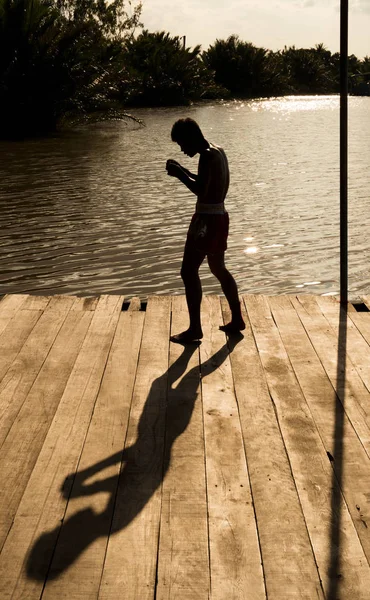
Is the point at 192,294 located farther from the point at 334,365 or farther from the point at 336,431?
the point at 336,431

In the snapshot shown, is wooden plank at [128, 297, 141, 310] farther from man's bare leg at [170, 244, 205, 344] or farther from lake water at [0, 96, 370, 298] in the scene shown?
lake water at [0, 96, 370, 298]

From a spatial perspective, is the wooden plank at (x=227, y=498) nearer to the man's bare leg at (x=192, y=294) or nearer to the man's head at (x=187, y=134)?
the man's bare leg at (x=192, y=294)

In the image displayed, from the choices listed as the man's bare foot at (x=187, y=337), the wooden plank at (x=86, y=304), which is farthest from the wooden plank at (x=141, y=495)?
the wooden plank at (x=86, y=304)

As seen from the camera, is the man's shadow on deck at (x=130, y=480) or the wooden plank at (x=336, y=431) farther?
the wooden plank at (x=336, y=431)

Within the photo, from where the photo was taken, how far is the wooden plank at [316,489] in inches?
123

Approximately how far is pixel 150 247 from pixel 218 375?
6035 mm

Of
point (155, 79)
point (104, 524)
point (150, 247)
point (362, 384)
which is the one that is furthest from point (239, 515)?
point (155, 79)

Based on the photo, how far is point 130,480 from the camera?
153 inches

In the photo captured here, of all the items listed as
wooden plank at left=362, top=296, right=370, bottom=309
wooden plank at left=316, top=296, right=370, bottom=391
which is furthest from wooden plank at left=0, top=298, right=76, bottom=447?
wooden plank at left=362, top=296, right=370, bottom=309

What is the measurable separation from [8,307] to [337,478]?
3672 mm

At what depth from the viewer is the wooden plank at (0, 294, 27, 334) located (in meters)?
6.41

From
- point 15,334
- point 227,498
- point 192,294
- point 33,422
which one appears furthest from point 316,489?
point 15,334

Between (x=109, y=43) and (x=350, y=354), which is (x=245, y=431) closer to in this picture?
(x=350, y=354)

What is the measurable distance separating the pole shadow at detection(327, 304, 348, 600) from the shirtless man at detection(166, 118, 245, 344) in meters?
0.93
